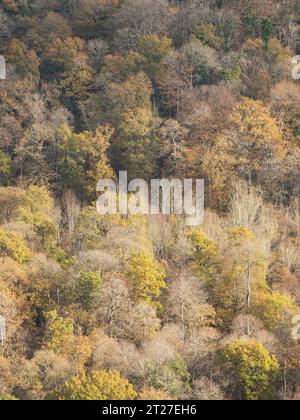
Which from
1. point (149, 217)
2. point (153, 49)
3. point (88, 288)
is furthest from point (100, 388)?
point (153, 49)

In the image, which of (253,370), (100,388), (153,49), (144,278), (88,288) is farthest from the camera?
(153,49)

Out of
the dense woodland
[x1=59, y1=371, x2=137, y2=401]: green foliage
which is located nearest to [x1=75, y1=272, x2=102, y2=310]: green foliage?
the dense woodland

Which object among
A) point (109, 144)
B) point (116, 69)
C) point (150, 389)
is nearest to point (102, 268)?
point (150, 389)

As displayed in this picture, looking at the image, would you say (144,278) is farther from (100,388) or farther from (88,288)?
(100,388)

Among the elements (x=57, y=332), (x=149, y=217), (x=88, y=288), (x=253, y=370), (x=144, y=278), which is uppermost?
(x=149, y=217)

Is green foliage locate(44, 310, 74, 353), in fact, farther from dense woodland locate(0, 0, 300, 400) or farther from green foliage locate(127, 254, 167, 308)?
green foliage locate(127, 254, 167, 308)

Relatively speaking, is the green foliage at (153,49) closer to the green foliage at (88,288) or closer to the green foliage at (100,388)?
the green foliage at (88,288)

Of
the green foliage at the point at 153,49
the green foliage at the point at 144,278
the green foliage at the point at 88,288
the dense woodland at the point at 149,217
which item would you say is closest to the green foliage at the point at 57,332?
the dense woodland at the point at 149,217
